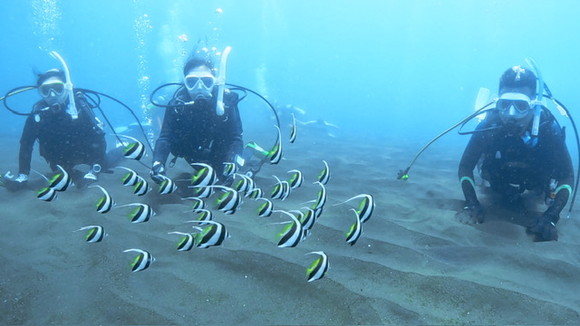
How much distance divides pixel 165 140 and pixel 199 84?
124 centimetres

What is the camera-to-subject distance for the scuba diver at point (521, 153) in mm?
4734

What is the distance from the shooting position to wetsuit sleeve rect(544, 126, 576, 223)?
4.68 metres

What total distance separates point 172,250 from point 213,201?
170 cm

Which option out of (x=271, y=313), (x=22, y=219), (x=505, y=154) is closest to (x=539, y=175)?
(x=505, y=154)

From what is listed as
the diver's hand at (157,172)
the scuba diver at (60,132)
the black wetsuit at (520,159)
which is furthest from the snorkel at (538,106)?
the scuba diver at (60,132)

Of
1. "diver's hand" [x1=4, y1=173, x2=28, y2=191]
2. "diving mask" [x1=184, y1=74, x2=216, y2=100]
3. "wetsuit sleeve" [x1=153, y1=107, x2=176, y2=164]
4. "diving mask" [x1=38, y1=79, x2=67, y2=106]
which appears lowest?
"diver's hand" [x1=4, y1=173, x2=28, y2=191]

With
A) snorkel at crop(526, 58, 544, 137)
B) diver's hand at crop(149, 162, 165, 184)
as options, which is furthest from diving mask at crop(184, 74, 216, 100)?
snorkel at crop(526, 58, 544, 137)

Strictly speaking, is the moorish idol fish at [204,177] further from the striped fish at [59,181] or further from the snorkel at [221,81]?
the snorkel at [221,81]

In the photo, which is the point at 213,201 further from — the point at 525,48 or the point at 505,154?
the point at 525,48

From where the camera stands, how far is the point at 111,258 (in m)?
3.81

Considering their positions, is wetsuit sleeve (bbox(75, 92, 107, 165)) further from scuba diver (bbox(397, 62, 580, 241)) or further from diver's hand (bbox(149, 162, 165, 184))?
scuba diver (bbox(397, 62, 580, 241))

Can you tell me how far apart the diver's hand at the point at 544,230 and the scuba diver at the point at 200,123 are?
4522 mm

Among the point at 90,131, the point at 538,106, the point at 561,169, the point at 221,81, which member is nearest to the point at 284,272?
the point at 221,81

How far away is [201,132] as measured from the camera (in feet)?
20.9
